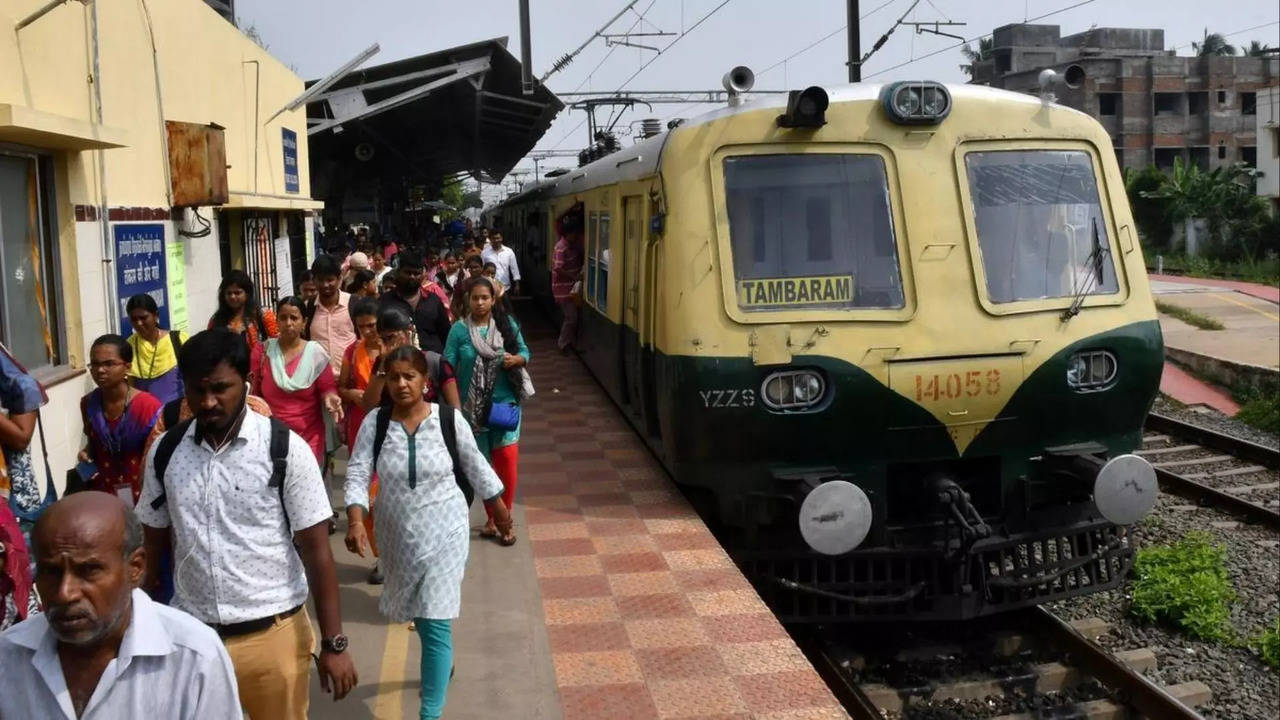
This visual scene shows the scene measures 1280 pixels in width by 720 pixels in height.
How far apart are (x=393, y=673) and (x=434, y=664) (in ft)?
2.39

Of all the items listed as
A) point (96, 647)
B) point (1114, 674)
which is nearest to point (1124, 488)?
point (1114, 674)

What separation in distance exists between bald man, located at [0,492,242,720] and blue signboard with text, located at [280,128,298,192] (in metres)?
11.0

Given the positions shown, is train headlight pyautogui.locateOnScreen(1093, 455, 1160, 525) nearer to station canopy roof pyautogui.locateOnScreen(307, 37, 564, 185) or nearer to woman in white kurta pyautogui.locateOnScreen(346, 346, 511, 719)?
woman in white kurta pyautogui.locateOnScreen(346, 346, 511, 719)

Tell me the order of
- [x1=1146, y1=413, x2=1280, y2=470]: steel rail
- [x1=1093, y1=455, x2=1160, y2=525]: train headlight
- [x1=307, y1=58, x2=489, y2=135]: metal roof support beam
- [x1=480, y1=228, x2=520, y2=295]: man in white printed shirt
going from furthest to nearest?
[x1=307, y1=58, x2=489, y2=135]: metal roof support beam → [x1=480, y1=228, x2=520, y2=295]: man in white printed shirt → [x1=1146, y1=413, x2=1280, y2=470]: steel rail → [x1=1093, y1=455, x2=1160, y2=525]: train headlight

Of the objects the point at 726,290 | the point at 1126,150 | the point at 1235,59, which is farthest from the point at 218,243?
the point at 1235,59

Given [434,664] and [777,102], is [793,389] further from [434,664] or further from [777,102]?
[434,664]

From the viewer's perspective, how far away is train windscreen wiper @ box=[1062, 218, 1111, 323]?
5660 mm

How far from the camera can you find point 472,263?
34.1ft

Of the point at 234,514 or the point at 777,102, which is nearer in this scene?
the point at 234,514

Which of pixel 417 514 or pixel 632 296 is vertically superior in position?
pixel 632 296

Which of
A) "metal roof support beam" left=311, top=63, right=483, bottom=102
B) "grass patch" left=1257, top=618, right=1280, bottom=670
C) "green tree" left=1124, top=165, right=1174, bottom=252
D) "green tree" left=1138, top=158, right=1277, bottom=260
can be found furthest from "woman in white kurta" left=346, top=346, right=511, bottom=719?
"green tree" left=1124, top=165, right=1174, bottom=252

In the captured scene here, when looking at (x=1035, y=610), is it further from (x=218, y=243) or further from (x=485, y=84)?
(x=485, y=84)

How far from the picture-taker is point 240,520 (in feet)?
9.91

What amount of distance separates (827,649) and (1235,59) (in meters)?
44.9
